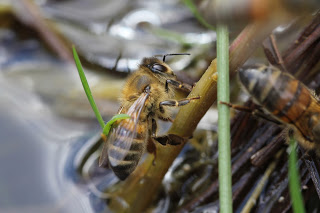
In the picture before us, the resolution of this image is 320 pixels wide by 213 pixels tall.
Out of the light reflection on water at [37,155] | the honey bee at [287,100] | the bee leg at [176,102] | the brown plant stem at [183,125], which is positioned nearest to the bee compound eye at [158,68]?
the bee leg at [176,102]

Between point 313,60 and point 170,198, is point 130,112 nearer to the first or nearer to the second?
point 170,198

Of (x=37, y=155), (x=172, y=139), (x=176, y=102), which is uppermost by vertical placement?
(x=37, y=155)

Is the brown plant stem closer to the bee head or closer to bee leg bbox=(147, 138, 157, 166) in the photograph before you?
bee leg bbox=(147, 138, 157, 166)

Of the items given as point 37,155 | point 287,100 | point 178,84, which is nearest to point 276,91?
point 287,100

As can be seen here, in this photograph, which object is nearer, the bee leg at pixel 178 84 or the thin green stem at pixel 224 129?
the thin green stem at pixel 224 129

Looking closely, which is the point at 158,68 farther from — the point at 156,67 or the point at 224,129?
the point at 224,129

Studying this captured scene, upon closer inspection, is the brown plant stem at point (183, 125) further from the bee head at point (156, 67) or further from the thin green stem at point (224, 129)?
the bee head at point (156, 67)

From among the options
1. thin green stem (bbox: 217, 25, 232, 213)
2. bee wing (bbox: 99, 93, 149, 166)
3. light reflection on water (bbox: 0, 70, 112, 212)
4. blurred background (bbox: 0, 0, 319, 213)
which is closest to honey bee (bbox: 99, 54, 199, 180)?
bee wing (bbox: 99, 93, 149, 166)
